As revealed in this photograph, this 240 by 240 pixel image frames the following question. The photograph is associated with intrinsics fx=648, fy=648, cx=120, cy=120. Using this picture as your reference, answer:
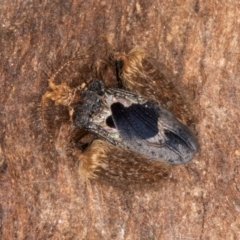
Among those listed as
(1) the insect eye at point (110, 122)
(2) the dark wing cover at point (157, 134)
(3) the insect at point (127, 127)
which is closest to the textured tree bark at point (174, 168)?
(3) the insect at point (127, 127)

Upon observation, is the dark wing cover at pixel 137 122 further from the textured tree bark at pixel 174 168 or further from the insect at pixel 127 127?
the textured tree bark at pixel 174 168

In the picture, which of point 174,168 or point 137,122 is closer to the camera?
point 137,122

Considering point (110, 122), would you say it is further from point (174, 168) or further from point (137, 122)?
point (174, 168)

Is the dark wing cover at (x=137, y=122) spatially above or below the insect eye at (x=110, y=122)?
above

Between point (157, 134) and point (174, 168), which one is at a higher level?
point (157, 134)

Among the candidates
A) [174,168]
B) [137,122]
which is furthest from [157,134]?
[174,168]

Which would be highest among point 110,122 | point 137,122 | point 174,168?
point 137,122
